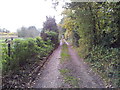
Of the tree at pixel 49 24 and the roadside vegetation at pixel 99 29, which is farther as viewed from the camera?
the tree at pixel 49 24

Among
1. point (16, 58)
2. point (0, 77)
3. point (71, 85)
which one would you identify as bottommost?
point (71, 85)

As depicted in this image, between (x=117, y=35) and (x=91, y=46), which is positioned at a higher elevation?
(x=117, y=35)

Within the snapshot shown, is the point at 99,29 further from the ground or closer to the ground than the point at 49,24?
closer to the ground

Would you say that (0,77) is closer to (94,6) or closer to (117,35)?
(117,35)

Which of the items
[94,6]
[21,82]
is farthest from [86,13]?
[21,82]

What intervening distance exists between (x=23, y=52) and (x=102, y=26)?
5268mm

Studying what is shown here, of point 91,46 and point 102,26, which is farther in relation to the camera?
point 91,46

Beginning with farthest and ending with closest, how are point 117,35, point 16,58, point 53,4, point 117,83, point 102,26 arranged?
point 53,4 < point 102,26 < point 117,35 < point 16,58 < point 117,83

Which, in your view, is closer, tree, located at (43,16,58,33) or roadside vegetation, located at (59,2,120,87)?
roadside vegetation, located at (59,2,120,87)

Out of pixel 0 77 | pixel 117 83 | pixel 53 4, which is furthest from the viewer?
pixel 53 4

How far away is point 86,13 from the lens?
824 cm

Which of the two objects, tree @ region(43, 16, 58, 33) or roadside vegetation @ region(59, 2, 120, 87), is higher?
tree @ region(43, 16, 58, 33)

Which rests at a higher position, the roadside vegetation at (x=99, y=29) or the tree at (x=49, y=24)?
the tree at (x=49, y=24)

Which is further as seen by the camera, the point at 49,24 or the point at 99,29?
the point at 49,24
